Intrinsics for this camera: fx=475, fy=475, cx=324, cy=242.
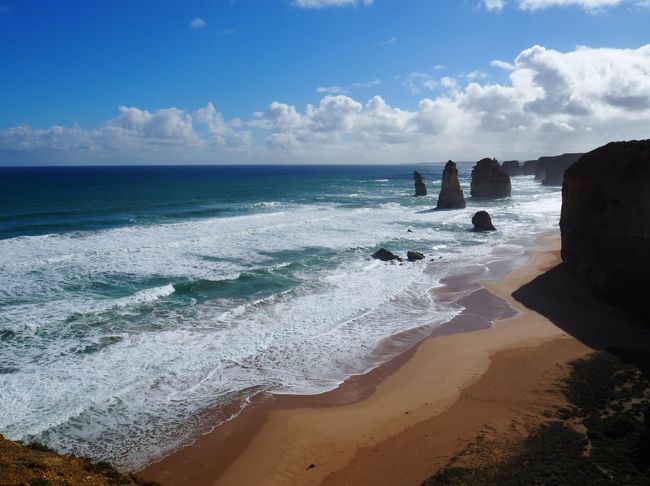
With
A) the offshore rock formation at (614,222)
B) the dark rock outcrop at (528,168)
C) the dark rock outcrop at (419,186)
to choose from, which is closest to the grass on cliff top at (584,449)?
the offshore rock formation at (614,222)

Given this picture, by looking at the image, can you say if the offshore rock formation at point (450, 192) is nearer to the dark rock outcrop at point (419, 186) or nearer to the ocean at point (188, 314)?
the ocean at point (188, 314)

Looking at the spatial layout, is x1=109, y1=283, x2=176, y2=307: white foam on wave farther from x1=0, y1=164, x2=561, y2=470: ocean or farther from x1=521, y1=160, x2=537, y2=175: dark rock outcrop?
x1=521, y1=160, x2=537, y2=175: dark rock outcrop

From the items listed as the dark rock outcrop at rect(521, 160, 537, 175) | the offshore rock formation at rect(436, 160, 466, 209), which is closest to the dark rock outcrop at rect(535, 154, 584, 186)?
the offshore rock formation at rect(436, 160, 466, 209)

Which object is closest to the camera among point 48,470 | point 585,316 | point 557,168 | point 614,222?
point 48,470

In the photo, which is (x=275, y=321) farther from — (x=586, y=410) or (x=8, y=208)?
(x=8, y=208)

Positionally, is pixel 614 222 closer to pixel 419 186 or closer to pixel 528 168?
pixel 419 186

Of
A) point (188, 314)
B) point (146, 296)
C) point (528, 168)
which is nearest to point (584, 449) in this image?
point (188, 314)
